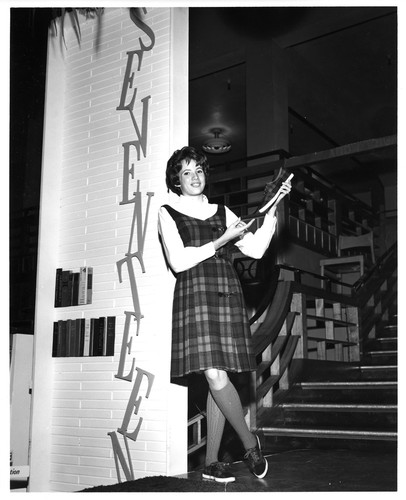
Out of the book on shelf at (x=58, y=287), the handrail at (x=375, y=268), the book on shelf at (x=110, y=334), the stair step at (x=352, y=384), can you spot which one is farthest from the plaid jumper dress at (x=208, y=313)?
the handrail at (x=375, y=268)

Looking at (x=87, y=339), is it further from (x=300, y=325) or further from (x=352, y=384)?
(x=352, y=384)

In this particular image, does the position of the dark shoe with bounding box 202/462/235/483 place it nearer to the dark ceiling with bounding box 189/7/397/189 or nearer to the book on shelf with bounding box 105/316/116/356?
the book on shelf with bounding box 105/316/116/356

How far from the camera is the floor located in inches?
101

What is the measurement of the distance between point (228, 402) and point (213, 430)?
0.70ft

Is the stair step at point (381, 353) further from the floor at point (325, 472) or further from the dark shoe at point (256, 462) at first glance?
the dark shoe at point (256, 462)

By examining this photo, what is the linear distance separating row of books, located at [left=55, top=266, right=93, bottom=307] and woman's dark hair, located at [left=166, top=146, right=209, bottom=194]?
3.45 ft

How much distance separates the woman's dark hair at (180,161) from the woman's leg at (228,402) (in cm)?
92

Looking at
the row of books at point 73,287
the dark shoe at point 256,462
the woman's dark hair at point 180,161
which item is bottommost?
the dark shoe at point 256,462

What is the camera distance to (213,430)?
271cm

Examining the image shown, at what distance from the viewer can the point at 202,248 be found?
2.59 m

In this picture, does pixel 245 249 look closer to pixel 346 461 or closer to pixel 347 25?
pixel 346 461

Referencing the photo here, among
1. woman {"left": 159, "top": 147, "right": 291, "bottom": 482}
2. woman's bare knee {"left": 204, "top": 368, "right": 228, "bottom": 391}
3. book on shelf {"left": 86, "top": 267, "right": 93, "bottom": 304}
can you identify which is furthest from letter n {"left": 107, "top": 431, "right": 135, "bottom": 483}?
woman's bare knee {"left": 204, "top": 368, "right": 228, "bottom": 391}

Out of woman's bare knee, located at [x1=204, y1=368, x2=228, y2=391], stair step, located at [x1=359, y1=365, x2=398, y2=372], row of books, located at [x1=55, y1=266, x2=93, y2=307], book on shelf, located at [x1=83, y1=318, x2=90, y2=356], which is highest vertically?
row of books, located at [x1=55, y1=266, x2=93, y2=307]

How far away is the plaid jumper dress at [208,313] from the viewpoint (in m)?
2.63
